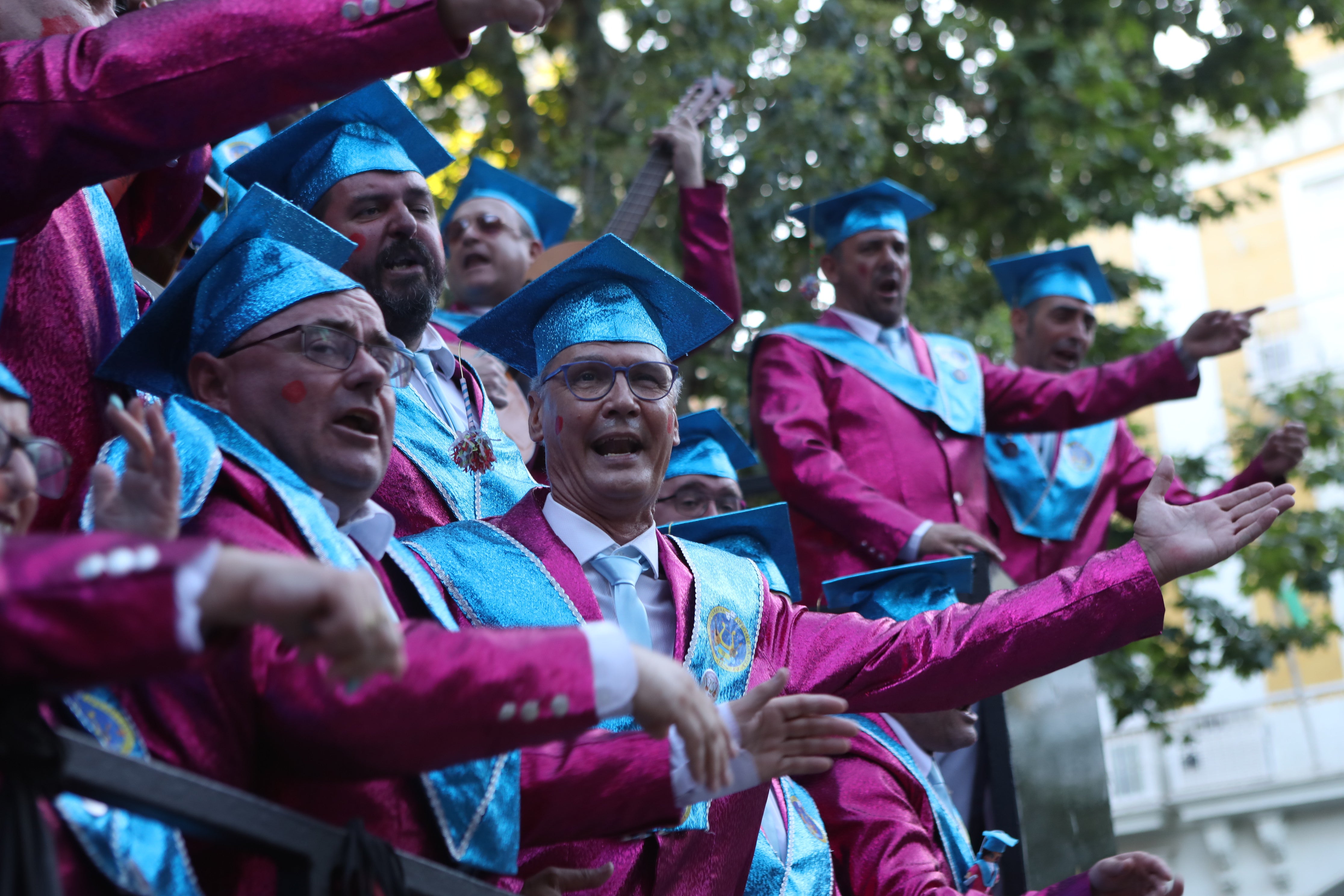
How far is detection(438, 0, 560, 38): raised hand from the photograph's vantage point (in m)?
2.72

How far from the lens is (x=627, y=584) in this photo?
358 centimetres

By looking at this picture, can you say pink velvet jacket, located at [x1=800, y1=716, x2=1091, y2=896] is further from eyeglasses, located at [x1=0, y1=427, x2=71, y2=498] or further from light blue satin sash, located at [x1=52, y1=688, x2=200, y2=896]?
eyeglasses, located at [x1=0, y1=427, x2=71, y2=498]

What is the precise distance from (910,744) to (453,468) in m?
1.58

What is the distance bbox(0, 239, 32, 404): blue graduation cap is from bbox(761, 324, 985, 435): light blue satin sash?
3.62 m

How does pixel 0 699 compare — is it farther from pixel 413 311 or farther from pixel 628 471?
pixel 413 311

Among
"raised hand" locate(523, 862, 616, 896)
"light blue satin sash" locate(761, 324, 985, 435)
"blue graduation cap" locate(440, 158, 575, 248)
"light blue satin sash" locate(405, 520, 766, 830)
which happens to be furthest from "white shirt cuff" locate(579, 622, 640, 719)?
"blue graduation cap" locate(440, 158, 575, 248)

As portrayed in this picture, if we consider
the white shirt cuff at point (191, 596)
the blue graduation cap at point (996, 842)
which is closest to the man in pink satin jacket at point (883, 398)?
the blue graduation cap at point (996, 842)

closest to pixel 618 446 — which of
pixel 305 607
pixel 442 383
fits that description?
pixel 442 383

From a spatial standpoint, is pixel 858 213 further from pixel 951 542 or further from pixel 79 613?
pixel 79 613

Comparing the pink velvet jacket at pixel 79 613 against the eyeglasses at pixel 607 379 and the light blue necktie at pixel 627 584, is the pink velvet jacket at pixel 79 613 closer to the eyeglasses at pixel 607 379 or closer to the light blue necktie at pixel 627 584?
the light blue necktie at pixel 627 584

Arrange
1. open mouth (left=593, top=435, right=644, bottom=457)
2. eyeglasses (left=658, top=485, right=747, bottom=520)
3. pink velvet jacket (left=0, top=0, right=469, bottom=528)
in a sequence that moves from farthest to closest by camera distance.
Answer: eyeglasses (left=658, top=485, right=747, bottom=520)
open mouth (left=593, top=435, right=644, bottom=457)
pink velvet jacket (left=0, top=0, right=469, bottom=528)

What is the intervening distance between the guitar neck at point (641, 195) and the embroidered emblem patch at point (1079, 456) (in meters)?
1.96

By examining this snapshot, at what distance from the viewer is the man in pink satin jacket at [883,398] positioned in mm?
5750

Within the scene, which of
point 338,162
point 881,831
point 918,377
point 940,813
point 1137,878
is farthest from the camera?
point 918,377
